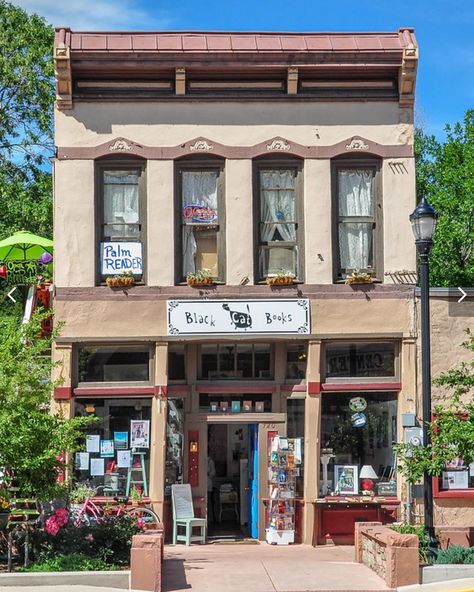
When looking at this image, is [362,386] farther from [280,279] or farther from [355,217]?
[355,217]

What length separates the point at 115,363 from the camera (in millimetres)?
18094

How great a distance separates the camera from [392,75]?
18500 millimetres

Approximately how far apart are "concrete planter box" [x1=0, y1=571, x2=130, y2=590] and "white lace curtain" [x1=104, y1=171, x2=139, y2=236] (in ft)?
23.7

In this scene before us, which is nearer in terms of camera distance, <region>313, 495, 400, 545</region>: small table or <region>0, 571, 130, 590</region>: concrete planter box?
<region>0, 571, 130, 590</region>: concrete planter box

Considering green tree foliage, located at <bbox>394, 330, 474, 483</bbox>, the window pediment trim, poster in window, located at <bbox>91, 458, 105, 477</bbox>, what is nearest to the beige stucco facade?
the window pediment trim

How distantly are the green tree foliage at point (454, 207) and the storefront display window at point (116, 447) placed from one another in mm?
12991

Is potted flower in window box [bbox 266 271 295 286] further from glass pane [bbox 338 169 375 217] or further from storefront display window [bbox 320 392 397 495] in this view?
storefront display window [bbox 320 392 397 495]

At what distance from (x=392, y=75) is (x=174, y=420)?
7327 millimetres

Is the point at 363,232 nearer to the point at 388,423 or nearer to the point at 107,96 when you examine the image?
the point at 388,423

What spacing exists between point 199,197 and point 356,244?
293 cm

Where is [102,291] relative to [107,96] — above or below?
below

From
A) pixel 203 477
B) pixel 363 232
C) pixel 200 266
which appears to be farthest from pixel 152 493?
pixel 363 232

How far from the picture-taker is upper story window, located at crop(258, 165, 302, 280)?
18.3 meters

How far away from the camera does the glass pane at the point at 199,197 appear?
59.8 feet
